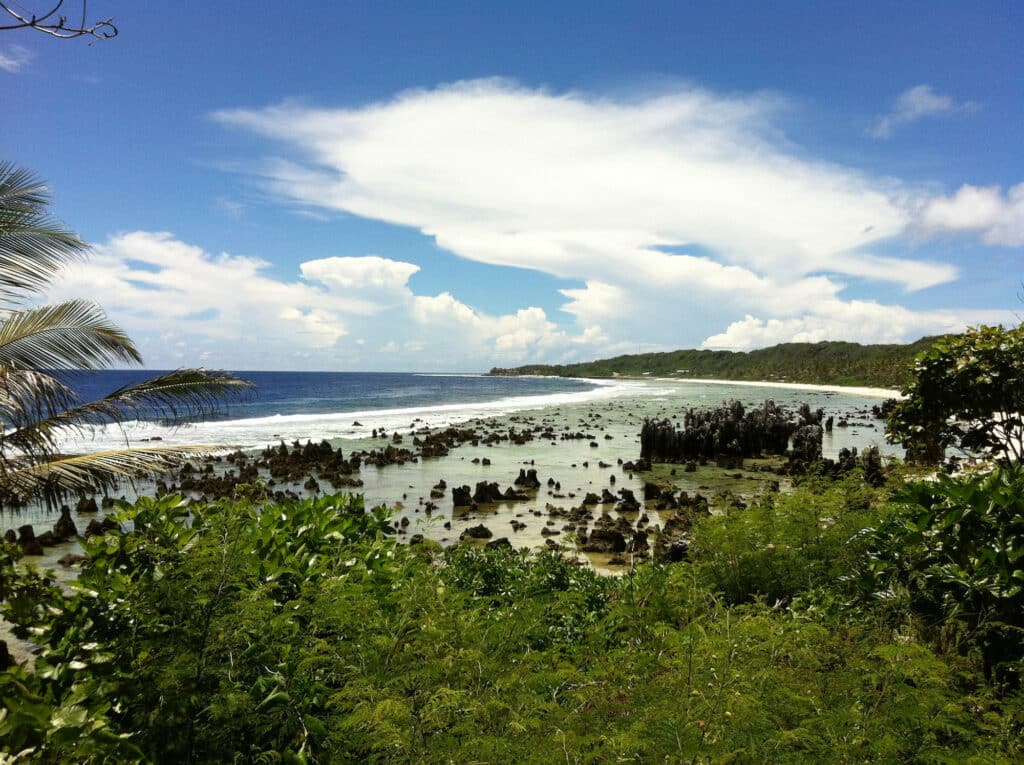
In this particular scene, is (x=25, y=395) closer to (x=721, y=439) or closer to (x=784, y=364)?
(x=721, y=439)

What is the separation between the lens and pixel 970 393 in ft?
26.3

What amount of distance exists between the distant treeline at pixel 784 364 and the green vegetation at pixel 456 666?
5368 cm

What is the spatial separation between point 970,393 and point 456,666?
27.9 ft

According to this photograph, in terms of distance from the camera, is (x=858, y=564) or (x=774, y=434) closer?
(x=858, y=564)

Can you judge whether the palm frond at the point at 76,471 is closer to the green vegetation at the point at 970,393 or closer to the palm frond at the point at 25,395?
the palm frond at the point at 25,395

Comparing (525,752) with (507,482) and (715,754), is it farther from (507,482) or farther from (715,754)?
(507,482)

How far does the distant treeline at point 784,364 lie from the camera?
261ft

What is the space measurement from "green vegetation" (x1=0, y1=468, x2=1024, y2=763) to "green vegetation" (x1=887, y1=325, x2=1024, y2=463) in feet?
12.5

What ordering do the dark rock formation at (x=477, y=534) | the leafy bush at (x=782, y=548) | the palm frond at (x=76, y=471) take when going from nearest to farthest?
the leafy bush at (x=782, y=548) → the palm frond at (x=76, y=471) → the dark rock formation at (x=477, y=534)

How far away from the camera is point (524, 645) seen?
4.28 metres

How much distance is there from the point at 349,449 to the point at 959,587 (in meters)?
27.1

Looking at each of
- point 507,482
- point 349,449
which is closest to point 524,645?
point 507,482

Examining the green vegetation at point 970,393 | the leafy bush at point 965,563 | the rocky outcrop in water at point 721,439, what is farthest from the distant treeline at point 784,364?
the leafy bush at point 965,563

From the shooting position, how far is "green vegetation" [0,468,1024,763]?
238 centimetres
